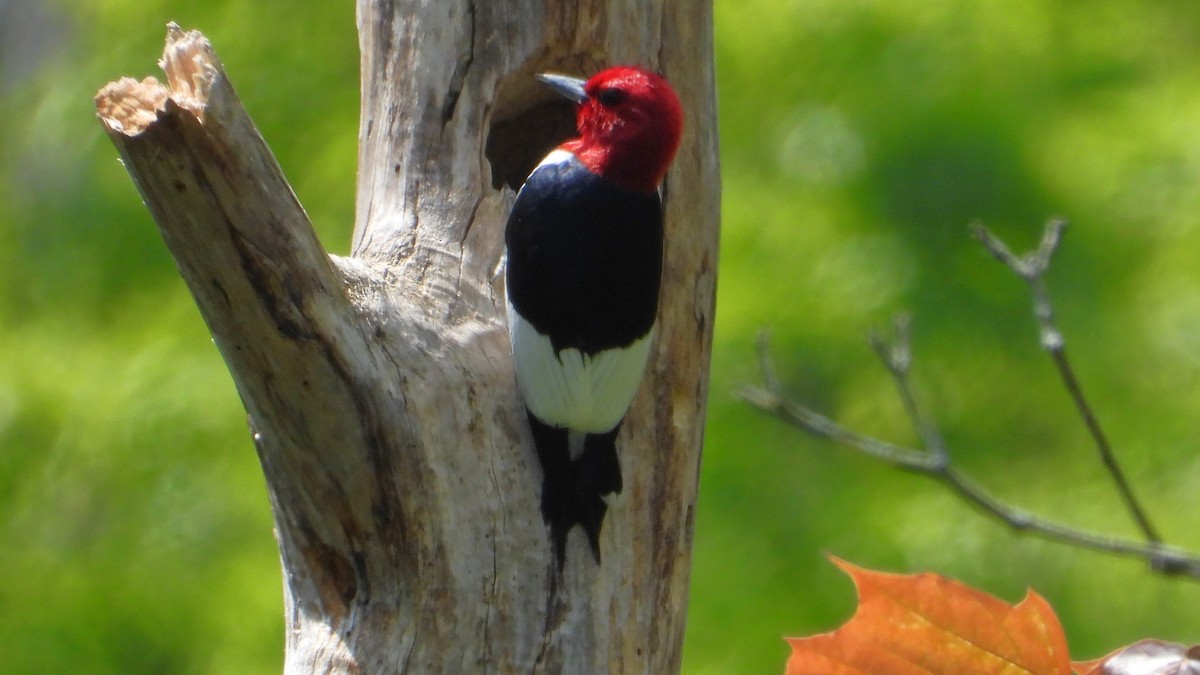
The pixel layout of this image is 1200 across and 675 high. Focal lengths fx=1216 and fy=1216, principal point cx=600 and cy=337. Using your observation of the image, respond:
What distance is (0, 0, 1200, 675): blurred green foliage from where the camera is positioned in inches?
151

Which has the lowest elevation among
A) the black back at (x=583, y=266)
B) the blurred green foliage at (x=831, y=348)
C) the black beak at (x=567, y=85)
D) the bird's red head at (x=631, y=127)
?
the blurred green foliage at (x=831, y=348)

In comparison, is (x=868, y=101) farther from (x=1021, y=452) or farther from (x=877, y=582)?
(x=877, y=582)

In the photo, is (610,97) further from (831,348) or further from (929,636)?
(831,348)

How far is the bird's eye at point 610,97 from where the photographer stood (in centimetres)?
229

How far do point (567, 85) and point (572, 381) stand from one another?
633 millimetres

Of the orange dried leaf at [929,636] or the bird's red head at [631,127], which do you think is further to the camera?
the bird's red head at [631,127]

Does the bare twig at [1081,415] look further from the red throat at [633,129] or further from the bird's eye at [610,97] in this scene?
the bird's eye at [610,97]

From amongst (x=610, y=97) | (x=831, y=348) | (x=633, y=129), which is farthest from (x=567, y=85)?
(x=831, y=348)

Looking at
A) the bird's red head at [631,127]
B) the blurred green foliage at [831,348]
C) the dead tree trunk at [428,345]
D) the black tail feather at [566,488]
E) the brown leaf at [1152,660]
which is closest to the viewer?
the brown leaf at [1152,660]

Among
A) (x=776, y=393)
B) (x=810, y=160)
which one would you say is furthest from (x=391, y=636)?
(x=810, y=160)

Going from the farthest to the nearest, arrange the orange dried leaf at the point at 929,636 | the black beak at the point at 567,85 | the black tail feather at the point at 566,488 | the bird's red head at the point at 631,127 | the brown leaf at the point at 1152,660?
1. the black beak at the point at 567,85
2. the bird's red head at the point at 631,127
3. the black tail feather at the point at 566,488
4. the orange dried leaf at the point at 929,636
5. the brown leaf at the point at 1152,660

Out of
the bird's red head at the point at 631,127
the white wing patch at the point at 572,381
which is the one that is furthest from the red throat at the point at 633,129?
Result: the white wing patch at the point at 572,381

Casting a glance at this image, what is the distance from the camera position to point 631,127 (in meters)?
2.22

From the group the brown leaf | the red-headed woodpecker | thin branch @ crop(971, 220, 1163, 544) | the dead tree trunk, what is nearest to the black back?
the red-headed woodpecker
